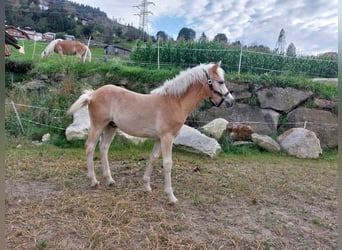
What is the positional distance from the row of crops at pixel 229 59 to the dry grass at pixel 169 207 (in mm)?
3886

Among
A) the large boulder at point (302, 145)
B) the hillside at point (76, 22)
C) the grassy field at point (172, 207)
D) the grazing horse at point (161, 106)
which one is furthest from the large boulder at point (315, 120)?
the hillside at point (76, 22)

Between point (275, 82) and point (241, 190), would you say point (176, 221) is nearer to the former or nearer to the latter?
point (241, 190)

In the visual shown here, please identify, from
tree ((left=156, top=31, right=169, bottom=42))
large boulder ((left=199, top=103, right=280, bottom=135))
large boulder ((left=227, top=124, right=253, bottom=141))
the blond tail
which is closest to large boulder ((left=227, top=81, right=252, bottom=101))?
large boulder ((left=199, top=103, right=280, bottom=135))

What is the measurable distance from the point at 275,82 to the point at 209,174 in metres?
3.46

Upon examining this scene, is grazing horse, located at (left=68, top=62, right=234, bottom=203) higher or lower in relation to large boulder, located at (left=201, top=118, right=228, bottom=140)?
higher

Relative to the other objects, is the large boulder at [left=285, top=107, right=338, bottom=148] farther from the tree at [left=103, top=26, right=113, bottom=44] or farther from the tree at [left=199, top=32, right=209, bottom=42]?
the tree at [left=103, top=26, right=113, bottom=44]

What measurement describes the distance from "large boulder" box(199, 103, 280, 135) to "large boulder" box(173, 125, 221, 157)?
1172 millimetres

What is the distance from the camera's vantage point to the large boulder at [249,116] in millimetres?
5898

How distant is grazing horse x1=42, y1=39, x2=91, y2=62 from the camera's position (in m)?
8.38

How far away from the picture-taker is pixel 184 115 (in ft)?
9.24

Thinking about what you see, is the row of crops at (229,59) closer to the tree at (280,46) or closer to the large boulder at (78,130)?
the tree at (280,46)

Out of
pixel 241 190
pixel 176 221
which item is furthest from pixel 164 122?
pixel 241 190

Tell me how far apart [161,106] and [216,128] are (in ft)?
8.63

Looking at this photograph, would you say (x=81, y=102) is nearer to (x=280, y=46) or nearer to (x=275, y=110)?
(x=275, y=110)
